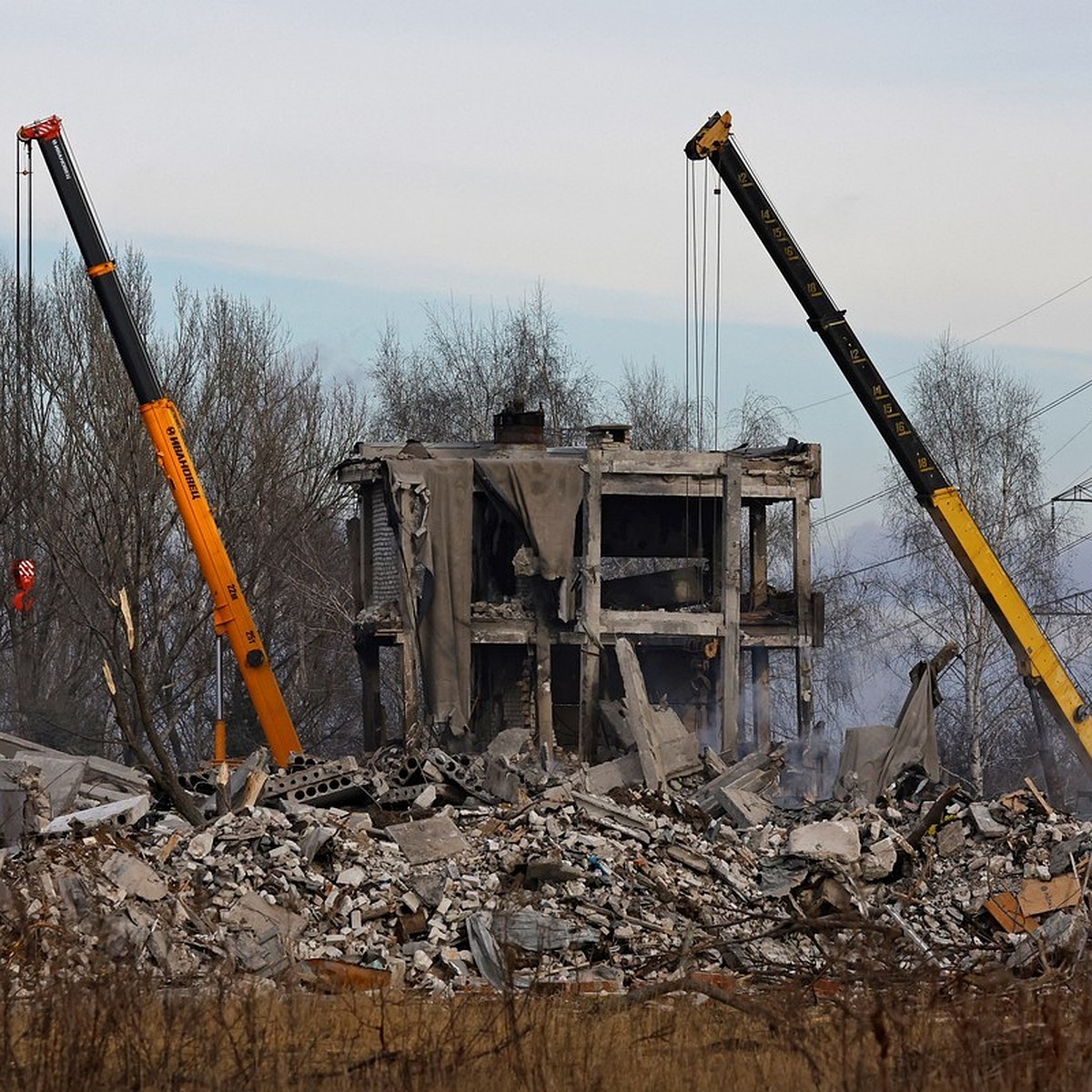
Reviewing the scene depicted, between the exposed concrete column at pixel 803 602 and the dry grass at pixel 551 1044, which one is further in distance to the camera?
the exposed concrete column at pixel 803 602

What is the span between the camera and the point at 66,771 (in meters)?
20.9

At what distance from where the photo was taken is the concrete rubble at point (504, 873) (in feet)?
48.5

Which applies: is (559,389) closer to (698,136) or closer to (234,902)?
(698,136)

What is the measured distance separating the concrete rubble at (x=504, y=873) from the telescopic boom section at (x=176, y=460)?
4.89 metres

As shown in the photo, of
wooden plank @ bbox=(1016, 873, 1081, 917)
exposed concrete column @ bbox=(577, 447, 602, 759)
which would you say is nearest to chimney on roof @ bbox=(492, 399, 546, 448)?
exposed concrete column @ bbox=(577, 447, 602, 759)

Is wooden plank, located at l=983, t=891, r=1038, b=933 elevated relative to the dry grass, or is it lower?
lower

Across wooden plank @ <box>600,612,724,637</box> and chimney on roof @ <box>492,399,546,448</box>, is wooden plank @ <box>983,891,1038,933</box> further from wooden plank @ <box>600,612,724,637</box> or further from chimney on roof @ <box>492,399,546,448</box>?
chimney on roof @ <box>492,399,546,448</box>

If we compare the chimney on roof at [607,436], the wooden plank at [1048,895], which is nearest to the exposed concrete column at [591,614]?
the chimney on roof at [607,436]

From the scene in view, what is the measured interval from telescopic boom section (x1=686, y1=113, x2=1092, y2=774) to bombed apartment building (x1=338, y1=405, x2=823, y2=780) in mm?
1999

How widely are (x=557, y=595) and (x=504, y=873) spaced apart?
931cm

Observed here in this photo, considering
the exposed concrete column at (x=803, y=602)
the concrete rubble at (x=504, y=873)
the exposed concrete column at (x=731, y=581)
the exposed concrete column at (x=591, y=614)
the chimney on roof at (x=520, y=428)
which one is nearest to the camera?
the concrete rubble at (x=504, y=873)

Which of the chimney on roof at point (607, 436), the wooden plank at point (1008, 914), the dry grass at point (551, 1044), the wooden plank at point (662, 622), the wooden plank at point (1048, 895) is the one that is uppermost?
the chimney on roof at point (607, 436)

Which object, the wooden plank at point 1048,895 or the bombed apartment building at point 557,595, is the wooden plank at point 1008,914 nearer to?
the wooden plank at point 1048,895

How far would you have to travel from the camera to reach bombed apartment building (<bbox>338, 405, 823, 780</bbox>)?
25328 mm
